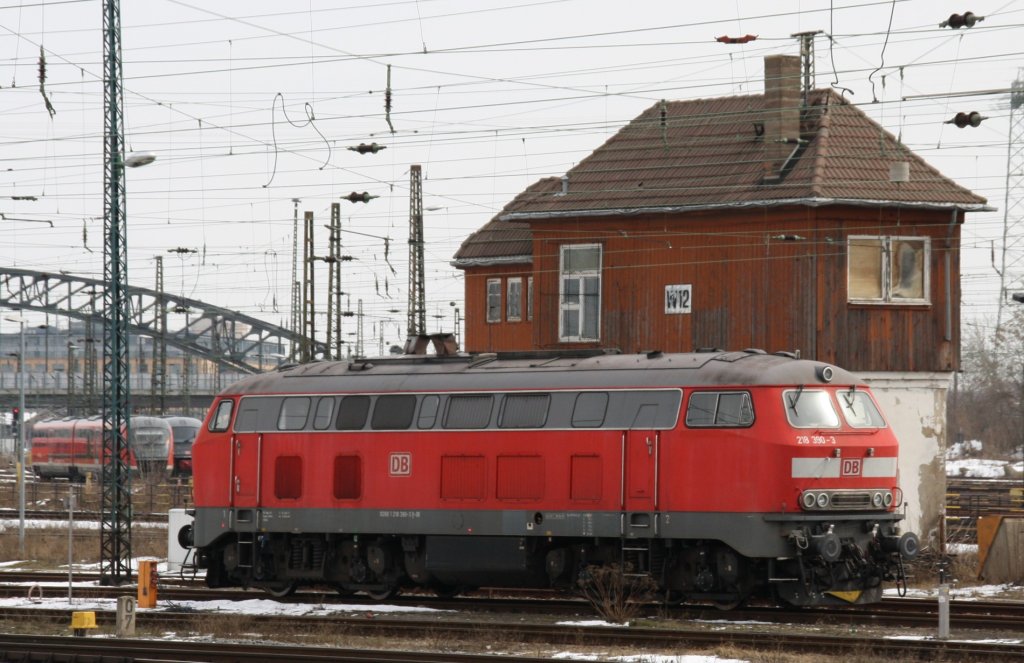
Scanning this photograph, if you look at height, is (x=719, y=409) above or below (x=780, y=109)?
below

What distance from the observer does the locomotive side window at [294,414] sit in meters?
26.0

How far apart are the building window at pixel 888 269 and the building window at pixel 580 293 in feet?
22.5

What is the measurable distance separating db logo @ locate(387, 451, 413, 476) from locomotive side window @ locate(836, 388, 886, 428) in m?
7.28

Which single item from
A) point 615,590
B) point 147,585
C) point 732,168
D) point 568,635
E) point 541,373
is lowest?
point 147,585

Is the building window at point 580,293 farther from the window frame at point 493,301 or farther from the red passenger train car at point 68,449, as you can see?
the red passenger train car at point 68,449

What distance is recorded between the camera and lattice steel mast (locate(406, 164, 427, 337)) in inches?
1882

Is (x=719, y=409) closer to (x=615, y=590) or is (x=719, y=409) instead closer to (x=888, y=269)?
(x=615, y=590)

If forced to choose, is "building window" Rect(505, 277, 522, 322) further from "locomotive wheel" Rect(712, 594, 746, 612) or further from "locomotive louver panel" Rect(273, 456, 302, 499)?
"locomotive wheel" Rect(712, 594, 746, 612)

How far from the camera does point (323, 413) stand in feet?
84.6

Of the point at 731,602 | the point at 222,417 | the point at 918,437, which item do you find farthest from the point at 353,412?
the point at 918,437

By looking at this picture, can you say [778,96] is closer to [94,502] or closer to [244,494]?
[244,494]

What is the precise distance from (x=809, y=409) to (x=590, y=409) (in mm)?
3437

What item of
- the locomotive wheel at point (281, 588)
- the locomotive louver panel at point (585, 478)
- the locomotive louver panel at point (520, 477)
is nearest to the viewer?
the locomotive louver panel at point (585, 478)

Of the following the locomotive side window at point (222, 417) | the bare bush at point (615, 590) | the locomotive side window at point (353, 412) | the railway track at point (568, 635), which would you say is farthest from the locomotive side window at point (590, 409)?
the locomotive side window at point (222, 417)
